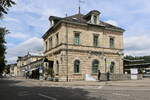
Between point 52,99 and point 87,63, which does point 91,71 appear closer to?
point 87,63

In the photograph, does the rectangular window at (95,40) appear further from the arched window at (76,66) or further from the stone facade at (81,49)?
the arched window at (76,66)

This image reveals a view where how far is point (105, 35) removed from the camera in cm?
4597

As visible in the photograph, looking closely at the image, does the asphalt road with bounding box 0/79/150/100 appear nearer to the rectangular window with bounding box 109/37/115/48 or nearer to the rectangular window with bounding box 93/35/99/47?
the rectangular window with bounding box 93/35/99/47

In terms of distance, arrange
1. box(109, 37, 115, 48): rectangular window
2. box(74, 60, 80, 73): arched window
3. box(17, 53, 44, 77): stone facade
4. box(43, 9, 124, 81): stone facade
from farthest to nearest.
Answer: box(17, 53, 44, 77): stone facade → box(109, 37, 115, 48): rectangular window → box(74, 60, 80, 73): arched window → box(43, 9, 124, 81): stone facade

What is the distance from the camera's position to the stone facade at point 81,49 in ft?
135

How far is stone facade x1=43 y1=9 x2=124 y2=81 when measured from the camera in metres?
41.2

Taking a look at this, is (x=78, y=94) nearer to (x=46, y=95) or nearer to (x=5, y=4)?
(x=46, y=95)

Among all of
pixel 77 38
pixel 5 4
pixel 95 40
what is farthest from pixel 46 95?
pixel 95 40

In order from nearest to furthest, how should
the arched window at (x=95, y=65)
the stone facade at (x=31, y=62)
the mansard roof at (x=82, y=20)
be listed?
the mansard roof at (x=82, y=20) → the arched window at (x=95, y=65) → the stone facade at (x=31, y=62)

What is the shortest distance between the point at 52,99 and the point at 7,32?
2443 centimetres

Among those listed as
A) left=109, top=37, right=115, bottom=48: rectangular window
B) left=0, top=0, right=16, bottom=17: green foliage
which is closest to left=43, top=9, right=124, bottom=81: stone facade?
left=109, top=37, right=115, bottom=48: rectangular window

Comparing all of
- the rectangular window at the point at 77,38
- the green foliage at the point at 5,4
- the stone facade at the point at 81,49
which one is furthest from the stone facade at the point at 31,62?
the green foliage at the point at 5,4

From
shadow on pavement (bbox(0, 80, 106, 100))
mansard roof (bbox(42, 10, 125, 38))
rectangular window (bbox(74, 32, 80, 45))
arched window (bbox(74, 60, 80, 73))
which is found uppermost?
mansard roof (bbox(42, 10, 125, 38))

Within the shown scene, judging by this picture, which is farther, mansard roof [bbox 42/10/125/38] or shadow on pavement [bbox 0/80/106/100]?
mansard roof [bbox 42/10/125/38]
